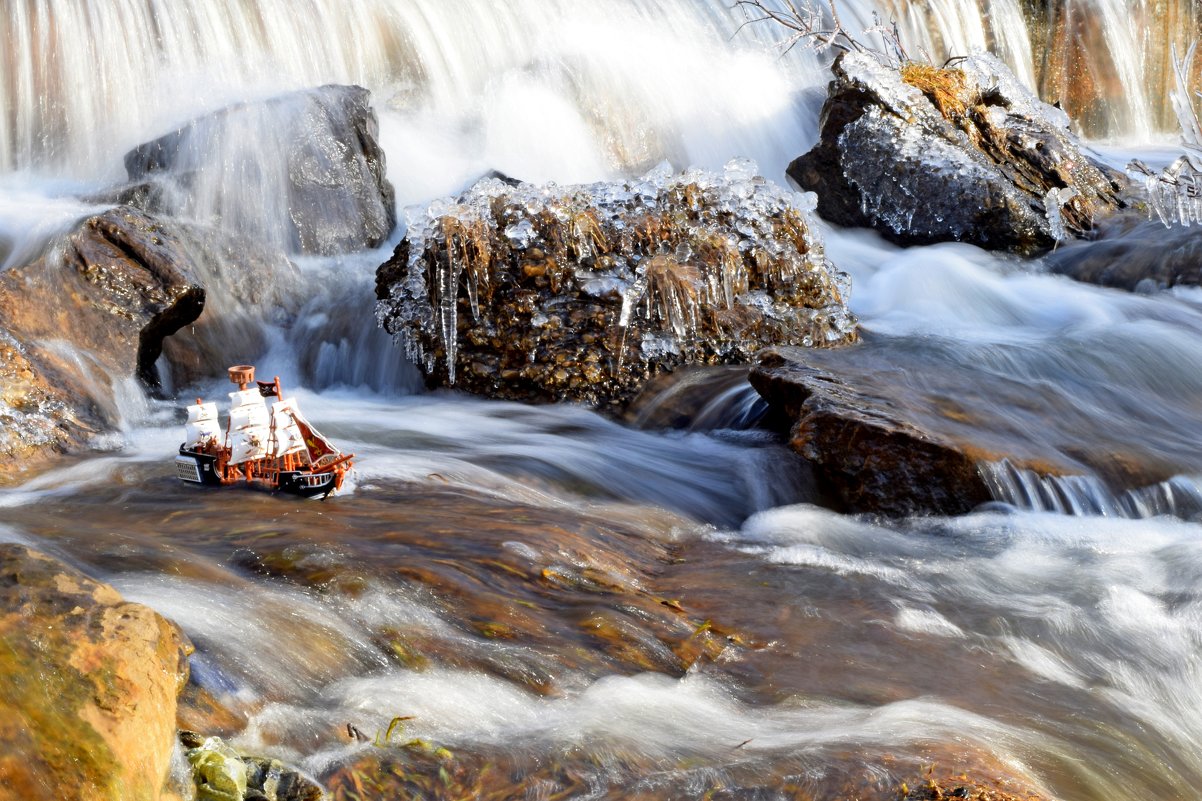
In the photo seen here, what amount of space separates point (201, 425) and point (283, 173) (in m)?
4.83

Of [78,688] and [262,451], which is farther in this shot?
[262,451]

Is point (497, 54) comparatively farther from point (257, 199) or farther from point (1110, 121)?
point (1110, 121)

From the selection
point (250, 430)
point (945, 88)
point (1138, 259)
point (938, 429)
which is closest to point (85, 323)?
point (250, 430)

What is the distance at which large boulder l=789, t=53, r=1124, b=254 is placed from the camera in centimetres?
932

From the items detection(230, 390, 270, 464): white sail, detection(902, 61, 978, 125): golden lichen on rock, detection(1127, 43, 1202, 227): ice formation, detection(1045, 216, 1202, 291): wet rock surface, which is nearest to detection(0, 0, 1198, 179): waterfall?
detection(902, 61, 978, 125): golden lichen on rock

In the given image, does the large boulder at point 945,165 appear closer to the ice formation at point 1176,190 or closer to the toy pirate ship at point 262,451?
the ice formation at point 1176,190

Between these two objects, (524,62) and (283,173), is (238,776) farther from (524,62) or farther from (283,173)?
(524,62)

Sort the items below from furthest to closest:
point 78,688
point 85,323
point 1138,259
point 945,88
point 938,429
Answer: point 945,88
point 1138,259
point 85,323
point 938,429
point 78,688

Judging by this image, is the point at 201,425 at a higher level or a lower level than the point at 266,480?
higher

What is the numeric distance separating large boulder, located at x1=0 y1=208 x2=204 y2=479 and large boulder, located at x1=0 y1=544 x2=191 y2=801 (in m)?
2.81

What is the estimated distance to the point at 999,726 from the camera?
317 cm

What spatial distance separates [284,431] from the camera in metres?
4.36

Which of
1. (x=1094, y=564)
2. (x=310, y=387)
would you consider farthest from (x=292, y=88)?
(x=1094, y=564)

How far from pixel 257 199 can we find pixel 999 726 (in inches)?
282
